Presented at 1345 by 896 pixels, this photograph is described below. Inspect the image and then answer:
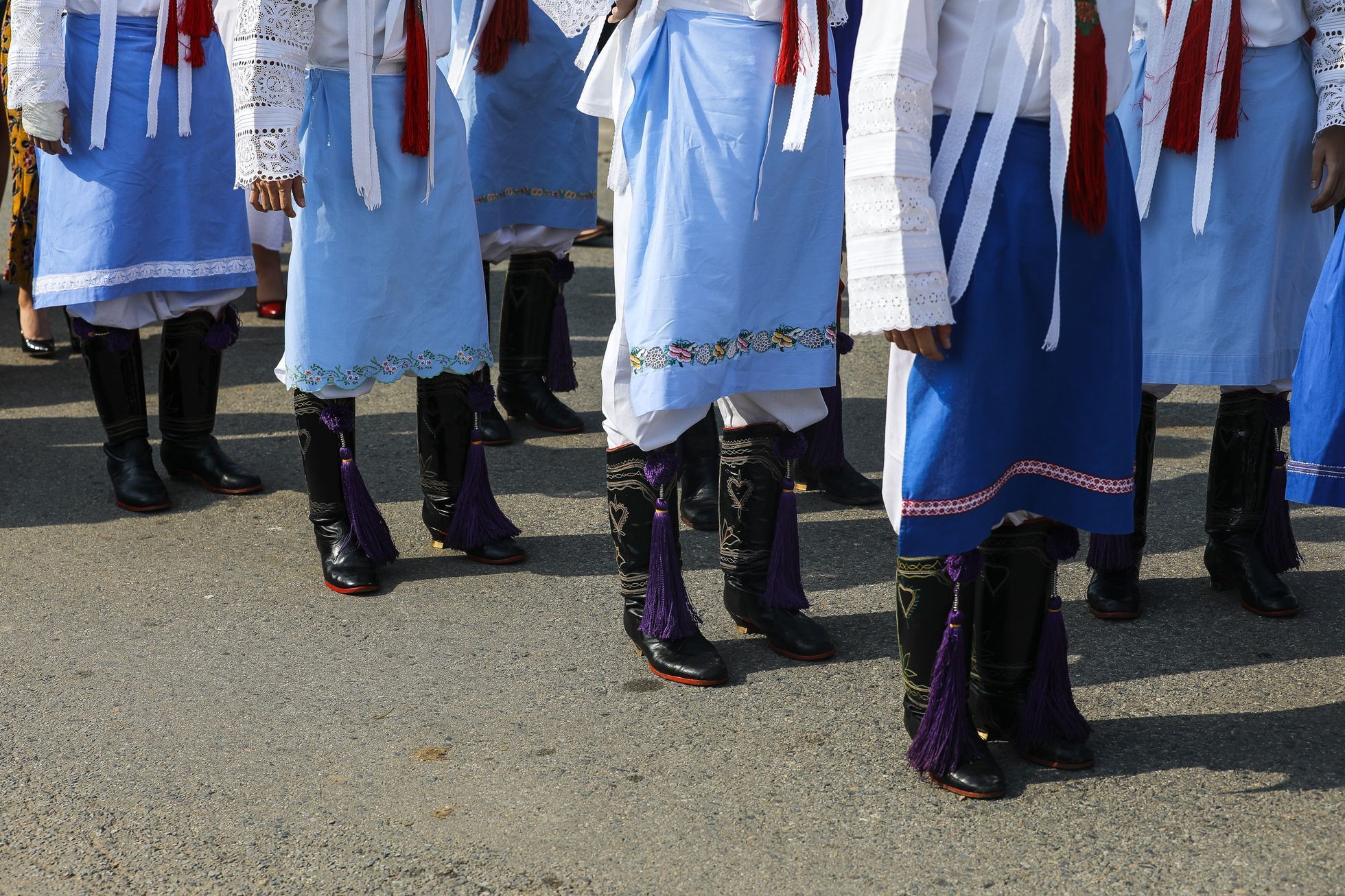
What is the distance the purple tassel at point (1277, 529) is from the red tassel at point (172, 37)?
339cm

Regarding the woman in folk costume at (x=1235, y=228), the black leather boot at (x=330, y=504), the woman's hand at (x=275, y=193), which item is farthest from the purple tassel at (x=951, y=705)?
the woman's hand at (x=275, y=193)

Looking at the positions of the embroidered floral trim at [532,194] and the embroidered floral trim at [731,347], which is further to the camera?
the embroidered floral trim at [532,194]

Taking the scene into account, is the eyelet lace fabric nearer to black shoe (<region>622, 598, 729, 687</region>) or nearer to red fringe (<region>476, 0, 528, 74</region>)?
black shoe (<region>622, 598, 729, 687</region>)

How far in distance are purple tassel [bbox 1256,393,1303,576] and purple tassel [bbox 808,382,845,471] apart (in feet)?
4.22

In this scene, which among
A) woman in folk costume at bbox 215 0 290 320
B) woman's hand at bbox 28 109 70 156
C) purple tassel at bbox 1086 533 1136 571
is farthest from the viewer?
woman in folk costume at bbox 215 0 290 320

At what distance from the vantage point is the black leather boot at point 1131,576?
140 inches

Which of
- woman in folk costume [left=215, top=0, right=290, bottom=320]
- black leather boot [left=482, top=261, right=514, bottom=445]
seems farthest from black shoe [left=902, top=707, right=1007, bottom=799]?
woman in folk costume [left=215, top=0, right=290, bottom=320]

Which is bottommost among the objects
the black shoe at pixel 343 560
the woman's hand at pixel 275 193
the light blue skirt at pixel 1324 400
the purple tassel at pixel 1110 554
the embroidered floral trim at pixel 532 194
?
the black shoe at pixel 343 560

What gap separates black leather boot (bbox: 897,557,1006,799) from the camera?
105 inches

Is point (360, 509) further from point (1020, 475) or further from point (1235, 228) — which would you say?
point (1235, 228)

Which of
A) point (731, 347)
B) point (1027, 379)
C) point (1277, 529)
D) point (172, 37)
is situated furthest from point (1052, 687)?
point (172, 37)

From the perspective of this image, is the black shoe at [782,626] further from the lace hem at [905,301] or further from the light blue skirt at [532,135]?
the light blue skirt at [532,135]

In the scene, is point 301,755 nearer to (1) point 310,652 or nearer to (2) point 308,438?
(1) point 310,652

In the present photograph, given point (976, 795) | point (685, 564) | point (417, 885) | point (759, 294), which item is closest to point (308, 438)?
point (685, 564)
